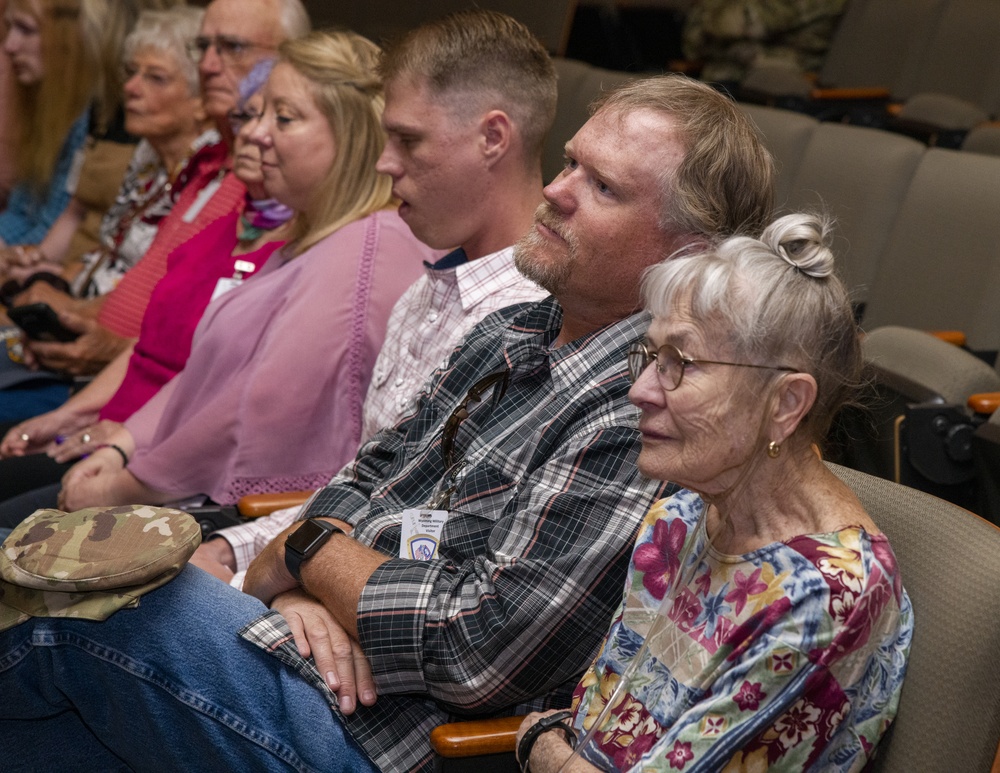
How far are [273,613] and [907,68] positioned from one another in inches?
187

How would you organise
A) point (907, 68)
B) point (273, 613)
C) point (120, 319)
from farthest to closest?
point (907, 68) → point (120, 319) → point (273, 613)

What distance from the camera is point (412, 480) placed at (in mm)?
1530

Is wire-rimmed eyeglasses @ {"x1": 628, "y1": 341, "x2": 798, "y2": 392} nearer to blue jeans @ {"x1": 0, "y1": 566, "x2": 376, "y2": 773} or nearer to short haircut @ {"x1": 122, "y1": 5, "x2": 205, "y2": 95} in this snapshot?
blue jeans @ {"x1": 0, "y1": 566, "x2": 376, "y2": 773}

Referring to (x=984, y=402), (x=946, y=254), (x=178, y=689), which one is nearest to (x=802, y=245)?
(x=178, y=689)

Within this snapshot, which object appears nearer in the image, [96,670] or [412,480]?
[96,670]

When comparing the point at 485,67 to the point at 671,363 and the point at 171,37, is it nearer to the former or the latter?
the point at 671,363

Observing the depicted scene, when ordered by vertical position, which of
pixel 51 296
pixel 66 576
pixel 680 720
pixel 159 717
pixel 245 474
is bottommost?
pixel 51 296

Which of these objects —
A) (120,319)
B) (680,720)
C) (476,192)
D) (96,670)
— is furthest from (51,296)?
(680,720)

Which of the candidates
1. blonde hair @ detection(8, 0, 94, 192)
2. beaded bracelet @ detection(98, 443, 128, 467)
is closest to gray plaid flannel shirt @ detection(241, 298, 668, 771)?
beaded bracelet @ detection(98, 443, 128, 467)

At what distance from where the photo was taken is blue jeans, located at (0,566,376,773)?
1281 mm

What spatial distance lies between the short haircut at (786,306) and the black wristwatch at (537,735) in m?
0.39

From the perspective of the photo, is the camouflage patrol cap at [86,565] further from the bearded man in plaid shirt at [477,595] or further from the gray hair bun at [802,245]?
the gray hair bun at [802,245]

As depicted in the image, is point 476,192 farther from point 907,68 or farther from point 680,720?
point 907,68

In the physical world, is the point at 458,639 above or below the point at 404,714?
above
